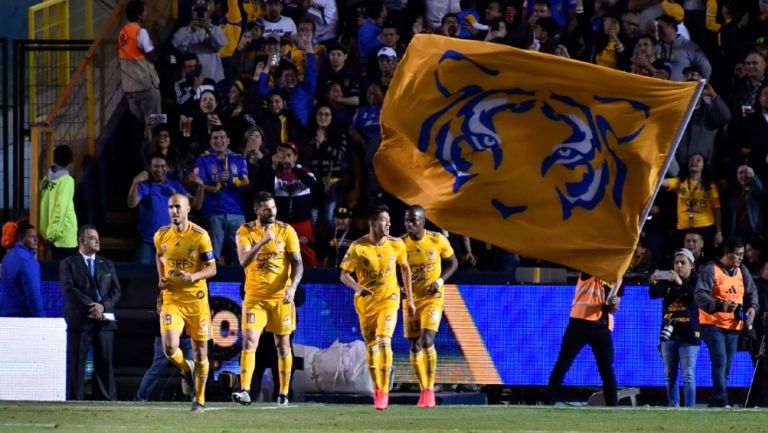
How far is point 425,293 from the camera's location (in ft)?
60.6

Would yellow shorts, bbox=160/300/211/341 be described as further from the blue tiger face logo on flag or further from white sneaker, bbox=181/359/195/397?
the blue tiger face logo on flag

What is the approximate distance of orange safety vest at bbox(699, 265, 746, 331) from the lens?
62.4 feet

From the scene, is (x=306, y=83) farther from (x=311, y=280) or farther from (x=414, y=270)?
(x=414, y=270)

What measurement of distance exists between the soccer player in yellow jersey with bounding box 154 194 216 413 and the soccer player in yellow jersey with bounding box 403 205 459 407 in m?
2.47

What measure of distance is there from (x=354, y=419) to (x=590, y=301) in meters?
3.70

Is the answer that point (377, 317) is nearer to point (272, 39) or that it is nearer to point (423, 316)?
point (423, 316)

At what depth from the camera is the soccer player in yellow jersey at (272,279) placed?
18.0 metres

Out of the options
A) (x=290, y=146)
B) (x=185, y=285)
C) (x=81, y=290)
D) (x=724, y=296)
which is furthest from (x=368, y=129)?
(x=185, y=285)

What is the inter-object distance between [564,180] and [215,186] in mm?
6664

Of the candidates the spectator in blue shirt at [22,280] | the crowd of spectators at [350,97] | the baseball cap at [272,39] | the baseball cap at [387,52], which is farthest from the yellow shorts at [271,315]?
the baseball cap at [272,39]

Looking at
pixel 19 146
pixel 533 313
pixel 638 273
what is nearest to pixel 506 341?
pixel 533 313

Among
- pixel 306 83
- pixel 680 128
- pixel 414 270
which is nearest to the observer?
pixel 680 128

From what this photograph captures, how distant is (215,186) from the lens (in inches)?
839

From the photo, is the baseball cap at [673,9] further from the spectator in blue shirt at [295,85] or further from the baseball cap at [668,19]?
the spectator in blue shirt at [295,85]
